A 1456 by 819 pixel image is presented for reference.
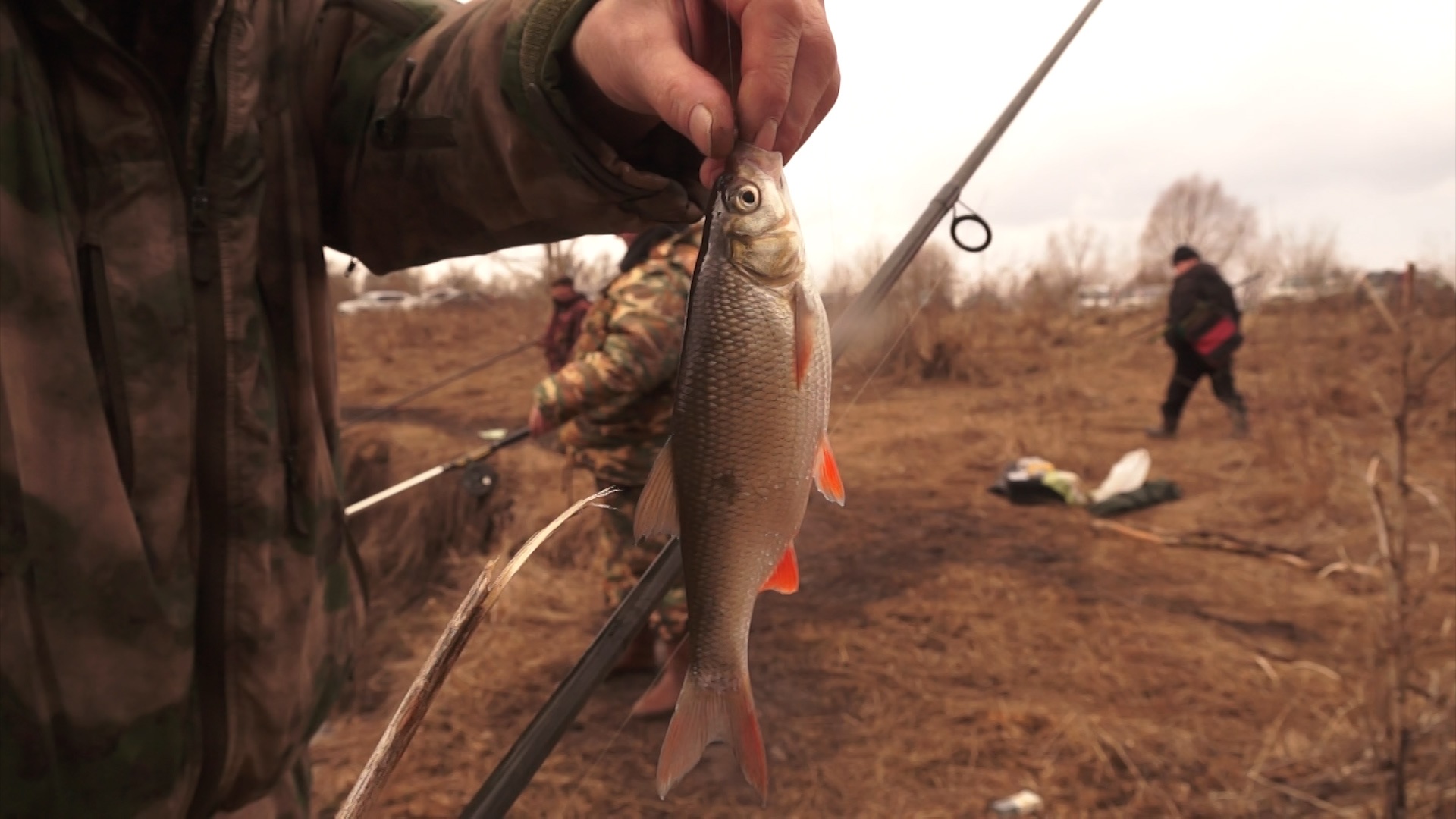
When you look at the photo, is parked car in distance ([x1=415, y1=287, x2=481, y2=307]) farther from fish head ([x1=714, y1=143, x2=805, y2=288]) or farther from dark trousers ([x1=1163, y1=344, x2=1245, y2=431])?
fish head ([x1=714, y1=143, x2=805, y2=288])

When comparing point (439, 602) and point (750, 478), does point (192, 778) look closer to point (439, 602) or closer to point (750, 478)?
point (750, 478)

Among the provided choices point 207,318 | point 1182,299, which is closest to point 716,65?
point 207,318

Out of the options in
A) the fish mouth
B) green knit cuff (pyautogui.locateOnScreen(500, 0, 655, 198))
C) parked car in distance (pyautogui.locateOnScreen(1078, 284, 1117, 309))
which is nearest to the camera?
the fish mouth

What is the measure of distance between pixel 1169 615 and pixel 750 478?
180 inches

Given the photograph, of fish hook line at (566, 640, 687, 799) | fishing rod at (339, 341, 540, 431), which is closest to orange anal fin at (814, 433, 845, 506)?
fish hook line at (566, 640, 687, 799)

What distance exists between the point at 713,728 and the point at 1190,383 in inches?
360

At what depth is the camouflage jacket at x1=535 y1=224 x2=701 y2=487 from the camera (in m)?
3.49

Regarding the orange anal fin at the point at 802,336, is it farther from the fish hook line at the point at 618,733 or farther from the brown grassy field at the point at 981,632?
the brown grassy field at the point at 981,632

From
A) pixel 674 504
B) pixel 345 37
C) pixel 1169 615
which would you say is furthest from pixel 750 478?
pixel 1169 615

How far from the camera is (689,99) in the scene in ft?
3.42

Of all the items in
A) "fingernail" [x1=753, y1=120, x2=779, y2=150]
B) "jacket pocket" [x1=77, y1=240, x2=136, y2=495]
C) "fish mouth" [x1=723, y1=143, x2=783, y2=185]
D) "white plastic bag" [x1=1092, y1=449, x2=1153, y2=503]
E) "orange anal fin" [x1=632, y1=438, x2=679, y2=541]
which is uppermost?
"fingernail" [x1=753, y1=120, x2=779, y2=150]

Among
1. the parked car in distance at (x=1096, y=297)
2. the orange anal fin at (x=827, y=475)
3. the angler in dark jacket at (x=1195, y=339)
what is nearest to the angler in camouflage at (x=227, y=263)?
the orange anal fin at (x=827, y=475)

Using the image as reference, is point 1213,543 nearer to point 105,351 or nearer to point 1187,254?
point 1187,254

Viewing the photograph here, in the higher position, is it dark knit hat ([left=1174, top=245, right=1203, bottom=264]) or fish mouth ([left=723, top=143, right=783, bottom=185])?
fish mouth ([left=723, top=143, right=783, bottom=185])
